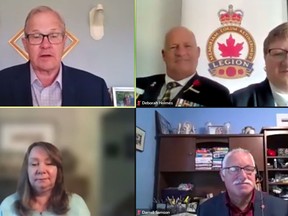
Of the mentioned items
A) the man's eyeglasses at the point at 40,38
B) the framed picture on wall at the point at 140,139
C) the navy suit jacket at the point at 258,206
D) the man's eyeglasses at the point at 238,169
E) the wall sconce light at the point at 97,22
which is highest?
the wall sconce light at the point at 97,22

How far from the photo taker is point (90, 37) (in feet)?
5.91

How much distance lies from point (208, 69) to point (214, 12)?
0.79 ft

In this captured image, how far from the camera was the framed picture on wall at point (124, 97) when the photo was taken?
5.81ft

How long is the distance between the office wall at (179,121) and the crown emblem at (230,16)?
364 mm

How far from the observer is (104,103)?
5.84 ft

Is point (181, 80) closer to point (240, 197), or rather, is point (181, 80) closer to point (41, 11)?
point (240, 197)

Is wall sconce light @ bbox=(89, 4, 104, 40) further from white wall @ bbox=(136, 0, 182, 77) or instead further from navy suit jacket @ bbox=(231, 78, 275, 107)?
navy suit jacket @ bbox=(231, 78, 275, 107)

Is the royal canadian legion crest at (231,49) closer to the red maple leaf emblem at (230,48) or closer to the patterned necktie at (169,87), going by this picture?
the red maple leaf emblem at (230,48)

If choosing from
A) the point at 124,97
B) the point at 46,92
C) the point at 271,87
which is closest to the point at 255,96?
Result: the point at 271,87

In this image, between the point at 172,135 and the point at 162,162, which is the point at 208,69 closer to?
the point at 172,135

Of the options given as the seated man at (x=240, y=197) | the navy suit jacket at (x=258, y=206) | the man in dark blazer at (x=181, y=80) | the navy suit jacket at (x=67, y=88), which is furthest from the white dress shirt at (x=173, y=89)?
the navy suit jacket at (x=258, y=206)

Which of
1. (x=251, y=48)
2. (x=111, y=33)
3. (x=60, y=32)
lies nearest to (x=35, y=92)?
(x=60, y=32)

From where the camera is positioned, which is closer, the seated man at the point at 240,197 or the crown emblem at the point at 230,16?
the seated man at the point at 240,197

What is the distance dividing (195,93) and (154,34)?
0.97ft
